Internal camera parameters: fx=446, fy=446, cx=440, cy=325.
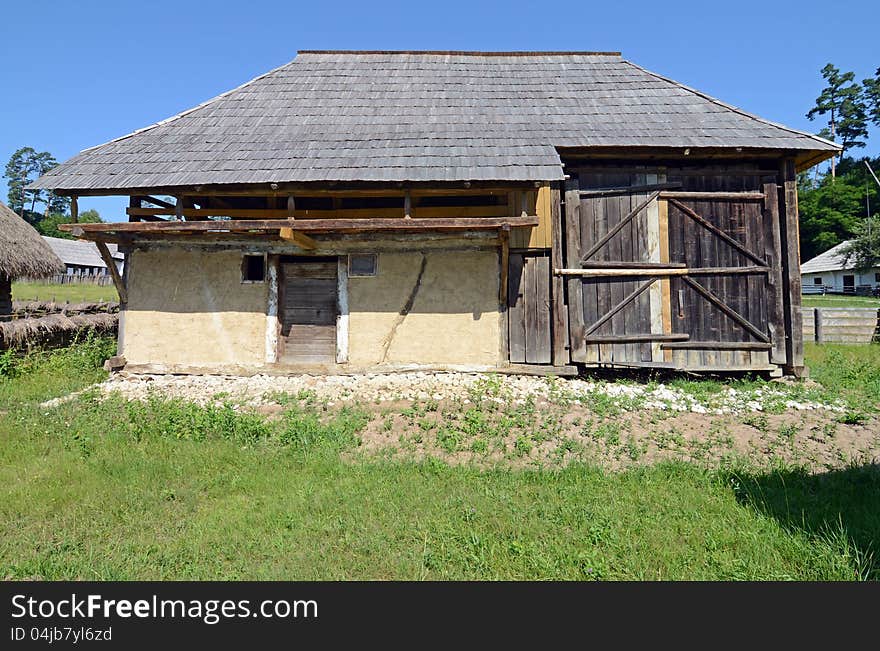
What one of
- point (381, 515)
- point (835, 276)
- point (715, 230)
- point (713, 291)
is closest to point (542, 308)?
point (713, 291)

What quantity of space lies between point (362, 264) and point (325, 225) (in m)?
1.12

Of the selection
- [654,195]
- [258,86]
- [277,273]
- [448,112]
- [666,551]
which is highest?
[258,86]

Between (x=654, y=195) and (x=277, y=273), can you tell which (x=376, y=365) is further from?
(x=654, y=195)

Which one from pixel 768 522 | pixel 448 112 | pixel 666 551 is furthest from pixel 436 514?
pixel 448 112

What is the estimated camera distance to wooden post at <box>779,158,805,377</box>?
25.7 feet

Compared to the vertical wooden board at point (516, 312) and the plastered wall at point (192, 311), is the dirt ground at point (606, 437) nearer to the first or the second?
the vertical wooden board at point (516, 312)

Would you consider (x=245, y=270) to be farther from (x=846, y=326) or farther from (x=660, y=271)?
(x=846, y=326)

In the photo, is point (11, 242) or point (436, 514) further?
point (11, 242)

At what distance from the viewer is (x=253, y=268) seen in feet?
26.8

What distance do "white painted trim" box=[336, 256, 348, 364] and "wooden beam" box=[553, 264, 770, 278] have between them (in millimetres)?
3720

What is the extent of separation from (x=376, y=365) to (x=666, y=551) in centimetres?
550

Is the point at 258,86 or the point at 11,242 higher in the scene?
the point at 258,86

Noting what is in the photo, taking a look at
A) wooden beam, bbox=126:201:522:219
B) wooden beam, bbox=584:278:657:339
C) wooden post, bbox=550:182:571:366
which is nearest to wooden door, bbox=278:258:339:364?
wooden beam, bbox=126:201:522:219

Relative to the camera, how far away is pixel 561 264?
793cm
